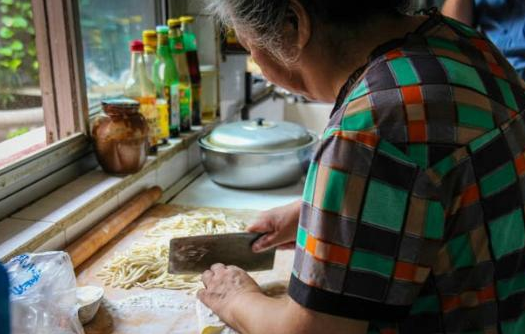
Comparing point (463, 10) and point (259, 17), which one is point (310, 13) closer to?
point (259, 17)

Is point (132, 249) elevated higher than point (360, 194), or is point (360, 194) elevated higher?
point (360, 194)

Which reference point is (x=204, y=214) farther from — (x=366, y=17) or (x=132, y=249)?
(x=366, y=17)

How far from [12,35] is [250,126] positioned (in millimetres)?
674

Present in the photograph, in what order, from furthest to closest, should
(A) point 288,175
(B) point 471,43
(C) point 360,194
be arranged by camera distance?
(A) point 288,175
(B) point 471,43
(C) point 360,194

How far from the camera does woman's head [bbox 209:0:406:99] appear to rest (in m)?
0.68

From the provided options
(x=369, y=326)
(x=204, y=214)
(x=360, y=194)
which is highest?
(x=360, y=194)

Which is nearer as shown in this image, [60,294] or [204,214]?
[60,294]

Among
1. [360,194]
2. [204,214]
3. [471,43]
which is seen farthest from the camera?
[204,214]

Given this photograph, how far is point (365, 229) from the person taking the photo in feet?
2.04

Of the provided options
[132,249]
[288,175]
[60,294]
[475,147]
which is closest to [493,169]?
[475,147]

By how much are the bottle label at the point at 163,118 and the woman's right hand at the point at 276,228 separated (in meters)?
0.57

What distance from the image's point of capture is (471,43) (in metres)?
0.72

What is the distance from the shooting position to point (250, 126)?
1623mm

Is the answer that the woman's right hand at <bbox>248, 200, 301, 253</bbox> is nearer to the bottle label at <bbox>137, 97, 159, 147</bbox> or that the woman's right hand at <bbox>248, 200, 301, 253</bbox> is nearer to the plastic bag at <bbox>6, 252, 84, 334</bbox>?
the plastic bag at <bbox>6, 252, 84, 334</bbox>
